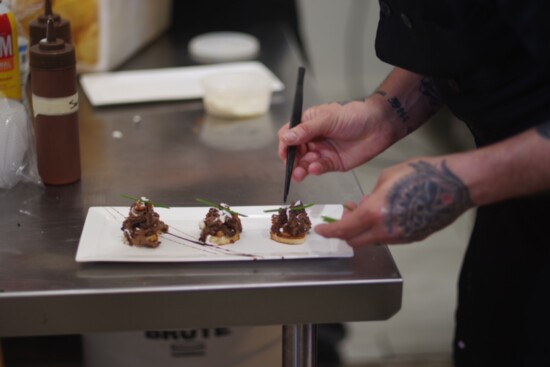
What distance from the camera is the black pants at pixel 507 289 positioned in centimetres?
119

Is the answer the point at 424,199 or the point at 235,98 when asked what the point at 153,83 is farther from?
the point at 424,199

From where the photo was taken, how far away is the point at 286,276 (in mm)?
1044

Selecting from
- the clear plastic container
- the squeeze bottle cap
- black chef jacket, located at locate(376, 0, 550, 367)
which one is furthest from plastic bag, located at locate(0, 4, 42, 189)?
black chef jacket, located at locate(376, 0, 550, 367)

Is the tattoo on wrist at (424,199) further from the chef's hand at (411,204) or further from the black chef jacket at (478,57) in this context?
the black chef jacket at (478,57)

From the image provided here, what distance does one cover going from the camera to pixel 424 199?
38.7 inches

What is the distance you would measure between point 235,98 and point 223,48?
41cm

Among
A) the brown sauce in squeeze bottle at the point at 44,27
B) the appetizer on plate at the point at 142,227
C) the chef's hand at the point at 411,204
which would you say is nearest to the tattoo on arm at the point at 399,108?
the chef's hand at the point at 411,204

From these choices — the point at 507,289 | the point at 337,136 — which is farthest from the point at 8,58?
the point at 507,289

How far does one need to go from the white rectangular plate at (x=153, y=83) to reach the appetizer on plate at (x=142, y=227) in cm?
59

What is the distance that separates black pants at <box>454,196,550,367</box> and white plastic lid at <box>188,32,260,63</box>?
2.67ft

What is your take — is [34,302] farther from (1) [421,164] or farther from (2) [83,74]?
(2) [83,74]

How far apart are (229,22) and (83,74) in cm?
56

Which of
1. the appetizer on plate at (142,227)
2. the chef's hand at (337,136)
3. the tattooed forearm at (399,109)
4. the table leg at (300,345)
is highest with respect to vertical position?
the tattooed forearm at (399,109)

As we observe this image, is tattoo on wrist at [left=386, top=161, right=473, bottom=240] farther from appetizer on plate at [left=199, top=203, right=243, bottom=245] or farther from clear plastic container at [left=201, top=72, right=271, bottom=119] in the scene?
clear plastic container at [left=201, top=72, right=271, bottom=119]
